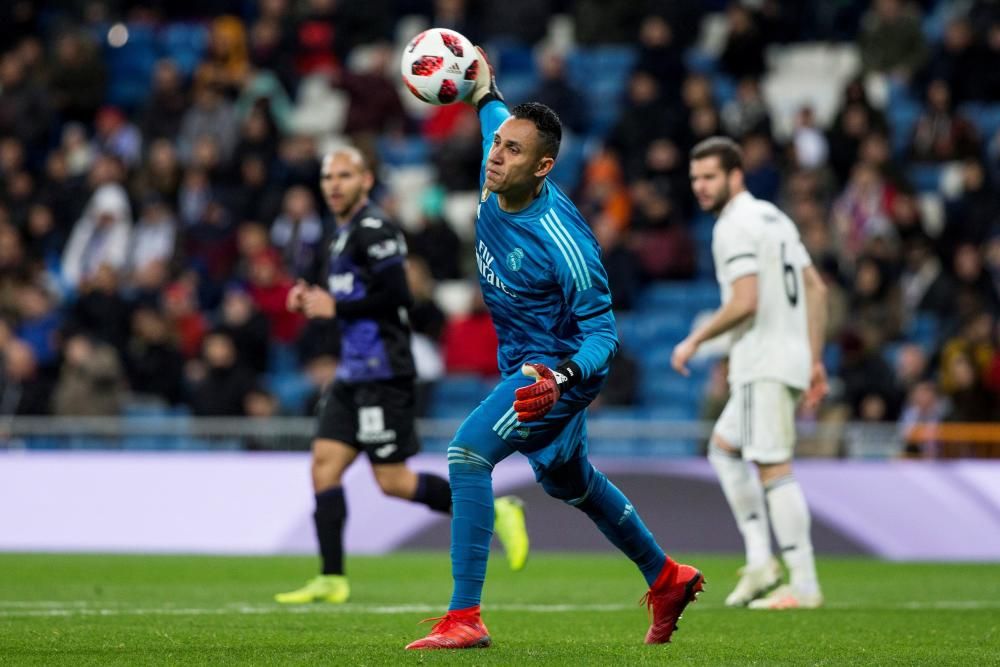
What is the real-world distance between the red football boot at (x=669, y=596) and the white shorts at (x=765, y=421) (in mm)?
2278

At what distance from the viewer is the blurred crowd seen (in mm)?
17094

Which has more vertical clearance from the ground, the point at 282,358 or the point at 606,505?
the point at 606,505

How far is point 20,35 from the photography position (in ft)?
80.2

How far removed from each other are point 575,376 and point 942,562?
8.31m

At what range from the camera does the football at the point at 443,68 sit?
7484 mm

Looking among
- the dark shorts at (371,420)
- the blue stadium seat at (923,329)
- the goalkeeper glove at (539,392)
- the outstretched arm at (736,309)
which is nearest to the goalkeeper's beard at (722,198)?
the outstretched arm at (736,309)

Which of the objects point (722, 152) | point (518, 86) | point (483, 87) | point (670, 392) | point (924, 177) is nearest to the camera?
point (483, 87)

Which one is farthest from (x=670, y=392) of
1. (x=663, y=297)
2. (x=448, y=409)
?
(x=448, y=409)

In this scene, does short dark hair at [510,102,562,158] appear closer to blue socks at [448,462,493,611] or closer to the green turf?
blue socks at [448,462,493,611]

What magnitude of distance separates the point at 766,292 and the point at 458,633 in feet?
12.0

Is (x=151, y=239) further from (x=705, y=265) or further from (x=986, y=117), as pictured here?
(x=986, y=117)

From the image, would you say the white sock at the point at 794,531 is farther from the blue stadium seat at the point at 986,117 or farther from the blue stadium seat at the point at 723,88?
the blue stadium seat at the point at 723,88

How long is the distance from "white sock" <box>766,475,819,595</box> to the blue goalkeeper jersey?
9.41 ft

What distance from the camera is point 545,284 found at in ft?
21.8
